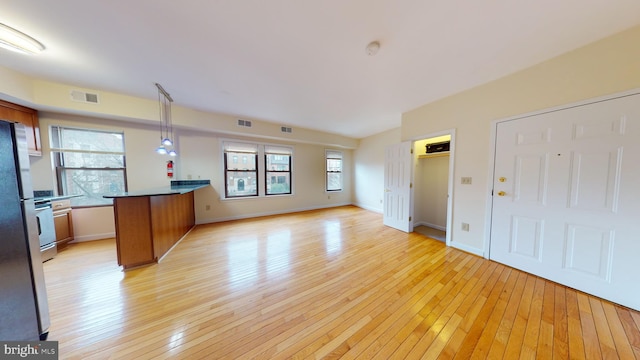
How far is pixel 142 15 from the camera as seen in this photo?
5.15ft

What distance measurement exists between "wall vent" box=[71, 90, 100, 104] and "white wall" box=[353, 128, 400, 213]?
622 cm

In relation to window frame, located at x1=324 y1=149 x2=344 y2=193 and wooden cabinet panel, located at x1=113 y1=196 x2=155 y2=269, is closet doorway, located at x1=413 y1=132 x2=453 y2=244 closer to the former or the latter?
window frame, located at x1=324 y1=149 x2=344 y2=193

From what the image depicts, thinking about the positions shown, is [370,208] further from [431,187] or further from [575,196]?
[575,196]

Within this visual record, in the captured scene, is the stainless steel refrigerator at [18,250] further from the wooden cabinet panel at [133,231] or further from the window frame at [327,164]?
the window frame at [327,164]

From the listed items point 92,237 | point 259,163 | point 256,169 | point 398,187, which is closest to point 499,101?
point 398,187

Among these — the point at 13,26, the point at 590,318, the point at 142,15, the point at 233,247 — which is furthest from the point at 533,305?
the point at 13,26

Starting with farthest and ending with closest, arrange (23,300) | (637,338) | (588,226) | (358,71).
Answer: (358,71), (588,226), (637,338), (23,300)

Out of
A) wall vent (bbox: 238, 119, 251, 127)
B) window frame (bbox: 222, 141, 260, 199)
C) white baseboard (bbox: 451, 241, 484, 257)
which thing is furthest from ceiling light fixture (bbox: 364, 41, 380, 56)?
window frame (bbox: 222, 141, 260, 199)

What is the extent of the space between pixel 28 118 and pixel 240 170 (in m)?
3.36

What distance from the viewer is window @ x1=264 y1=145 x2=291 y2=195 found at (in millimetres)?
5219

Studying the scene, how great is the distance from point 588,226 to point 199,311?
419 centimetres

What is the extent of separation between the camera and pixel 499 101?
8.21ft

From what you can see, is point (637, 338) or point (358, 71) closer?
point (637, 338)

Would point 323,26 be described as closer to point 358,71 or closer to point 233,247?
point 358,71
